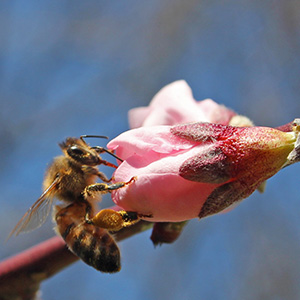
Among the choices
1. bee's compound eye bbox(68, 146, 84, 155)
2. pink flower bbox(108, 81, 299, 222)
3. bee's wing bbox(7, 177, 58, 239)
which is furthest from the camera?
bee's compound eye bbox(68, 146, 84, 155)

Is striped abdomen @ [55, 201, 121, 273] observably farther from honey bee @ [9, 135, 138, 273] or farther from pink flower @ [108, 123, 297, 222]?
pink flower @ [108, 123, 297, 222]

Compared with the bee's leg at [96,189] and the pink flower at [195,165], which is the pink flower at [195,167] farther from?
the bee's leg at [96,189]

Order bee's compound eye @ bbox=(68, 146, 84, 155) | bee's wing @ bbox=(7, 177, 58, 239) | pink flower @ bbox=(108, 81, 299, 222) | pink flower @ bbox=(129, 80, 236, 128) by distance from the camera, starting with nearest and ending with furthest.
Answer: pink flower @ bbox=(108, 81, 299, 222) → bee's wing @ bbox=(7, 177, 58, 239) → bee's compound eye @ bbox=(68, 146, 84, 155) → pink flower @ bbox=(129, 80, 236, 128)

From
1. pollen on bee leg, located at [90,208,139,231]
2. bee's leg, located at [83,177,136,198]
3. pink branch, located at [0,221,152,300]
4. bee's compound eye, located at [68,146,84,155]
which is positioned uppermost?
bee's compound eye, located at [68,146,84,155]

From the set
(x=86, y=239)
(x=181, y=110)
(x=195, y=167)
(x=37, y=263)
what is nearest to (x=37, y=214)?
(x=86, y=239)

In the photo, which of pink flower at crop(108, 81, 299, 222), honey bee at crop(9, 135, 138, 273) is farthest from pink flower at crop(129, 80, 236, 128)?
pink flower at crop(108, 81, 299, 222)

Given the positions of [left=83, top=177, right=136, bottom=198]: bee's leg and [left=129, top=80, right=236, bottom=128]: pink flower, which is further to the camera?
[left=129, top=80, right=236, bottom=128]: pink flower

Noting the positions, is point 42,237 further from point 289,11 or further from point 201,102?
point 289,11

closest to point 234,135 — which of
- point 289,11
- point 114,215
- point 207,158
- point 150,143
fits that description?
point 207,158
